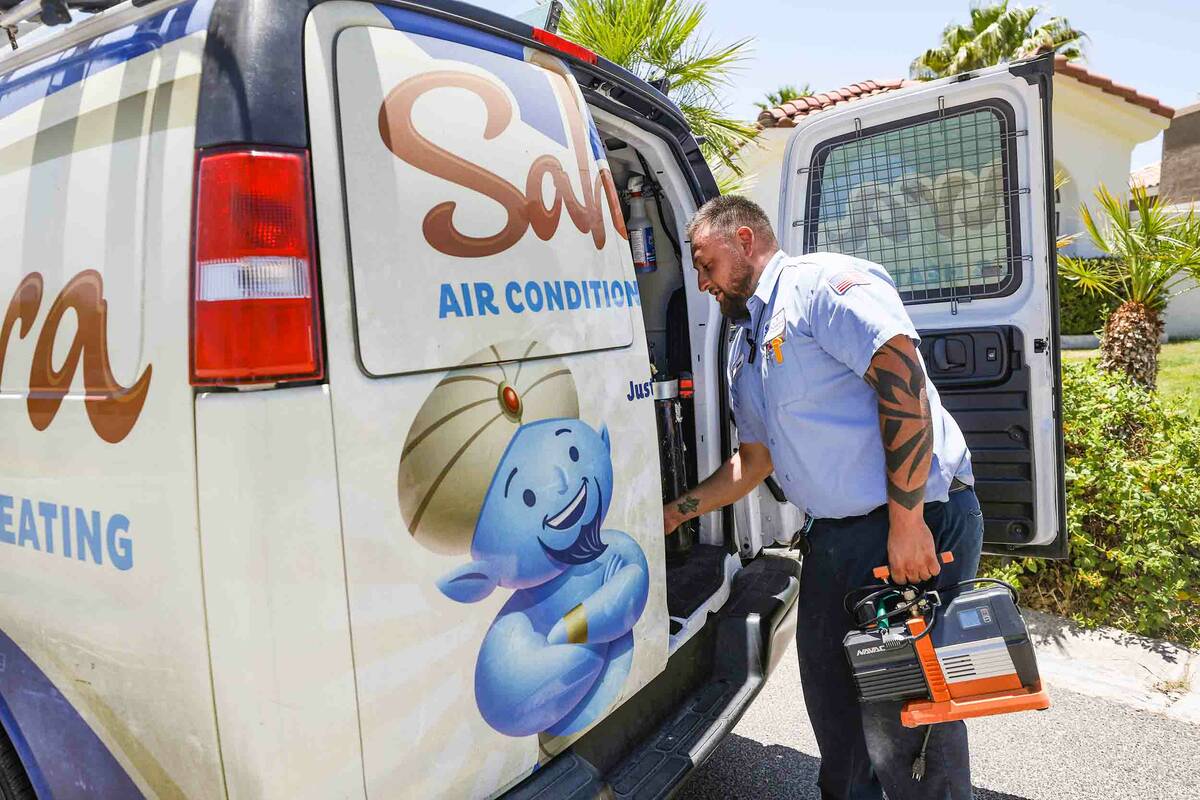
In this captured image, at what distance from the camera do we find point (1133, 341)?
5.06 m

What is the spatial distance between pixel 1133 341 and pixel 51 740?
5.68 metres

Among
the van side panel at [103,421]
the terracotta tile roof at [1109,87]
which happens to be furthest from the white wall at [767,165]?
the van side panel at [103,421]

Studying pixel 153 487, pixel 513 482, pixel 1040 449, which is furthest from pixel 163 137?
pixel 1040 449

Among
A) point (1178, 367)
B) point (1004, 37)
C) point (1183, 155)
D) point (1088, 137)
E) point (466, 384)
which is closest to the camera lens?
point (466, 384)

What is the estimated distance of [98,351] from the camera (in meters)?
1.48

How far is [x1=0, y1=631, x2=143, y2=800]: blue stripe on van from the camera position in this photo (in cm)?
156

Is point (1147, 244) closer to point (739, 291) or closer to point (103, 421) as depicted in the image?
point (739, 291)

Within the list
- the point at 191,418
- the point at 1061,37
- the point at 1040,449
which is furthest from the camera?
the point at 1061,37

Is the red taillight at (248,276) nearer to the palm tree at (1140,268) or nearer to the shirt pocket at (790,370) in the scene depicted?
the shirt pocket at (790,370)

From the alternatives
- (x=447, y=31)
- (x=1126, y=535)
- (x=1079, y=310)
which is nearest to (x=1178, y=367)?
(x=1079, y=310)

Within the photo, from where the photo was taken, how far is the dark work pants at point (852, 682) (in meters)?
2.10

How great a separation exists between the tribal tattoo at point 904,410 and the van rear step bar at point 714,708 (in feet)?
2.53

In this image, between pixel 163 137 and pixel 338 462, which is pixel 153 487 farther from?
pixel 163 137

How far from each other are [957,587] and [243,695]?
172cm
